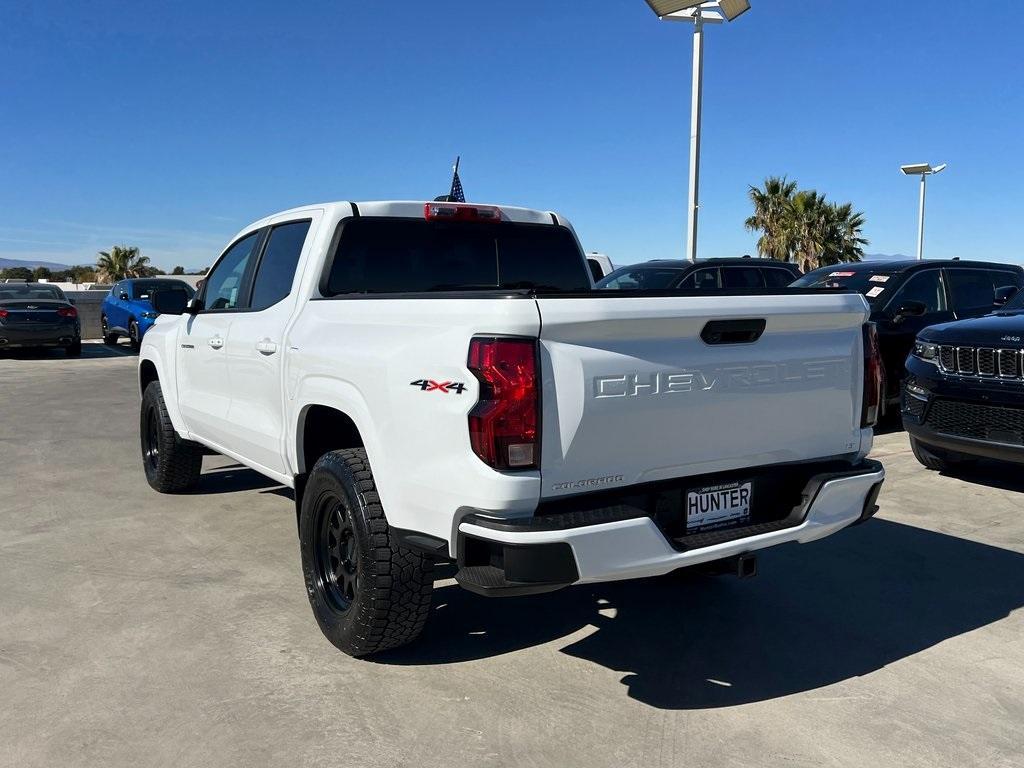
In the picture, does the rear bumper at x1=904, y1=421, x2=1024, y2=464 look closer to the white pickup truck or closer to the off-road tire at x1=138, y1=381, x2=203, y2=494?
the white pickup truck

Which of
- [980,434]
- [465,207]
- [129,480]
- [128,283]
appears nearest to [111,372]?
[128,283]

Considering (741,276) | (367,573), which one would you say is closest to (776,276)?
Result: (741,276)

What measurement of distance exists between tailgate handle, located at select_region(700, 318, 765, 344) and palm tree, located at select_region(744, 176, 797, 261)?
3663cm

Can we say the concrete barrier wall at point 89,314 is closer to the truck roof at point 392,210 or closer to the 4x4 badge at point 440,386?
the truck roof at point 392,210

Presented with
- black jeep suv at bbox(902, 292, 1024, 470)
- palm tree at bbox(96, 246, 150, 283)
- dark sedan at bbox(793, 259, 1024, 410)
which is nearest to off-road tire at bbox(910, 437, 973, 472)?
black jeep suv at bbox(902, 292, 1024, 470)

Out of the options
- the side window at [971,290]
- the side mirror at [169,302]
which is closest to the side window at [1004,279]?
the side window at [971,290]

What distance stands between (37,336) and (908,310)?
16.8m

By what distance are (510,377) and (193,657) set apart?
203cm

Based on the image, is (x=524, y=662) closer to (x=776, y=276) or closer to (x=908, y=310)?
(x=908, y=310)

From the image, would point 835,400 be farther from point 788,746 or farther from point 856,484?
point 788,746

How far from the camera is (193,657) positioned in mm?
3701

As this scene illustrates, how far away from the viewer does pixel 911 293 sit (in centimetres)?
921

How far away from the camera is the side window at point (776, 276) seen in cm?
1141

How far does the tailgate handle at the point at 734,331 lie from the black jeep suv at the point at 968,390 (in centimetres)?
378
